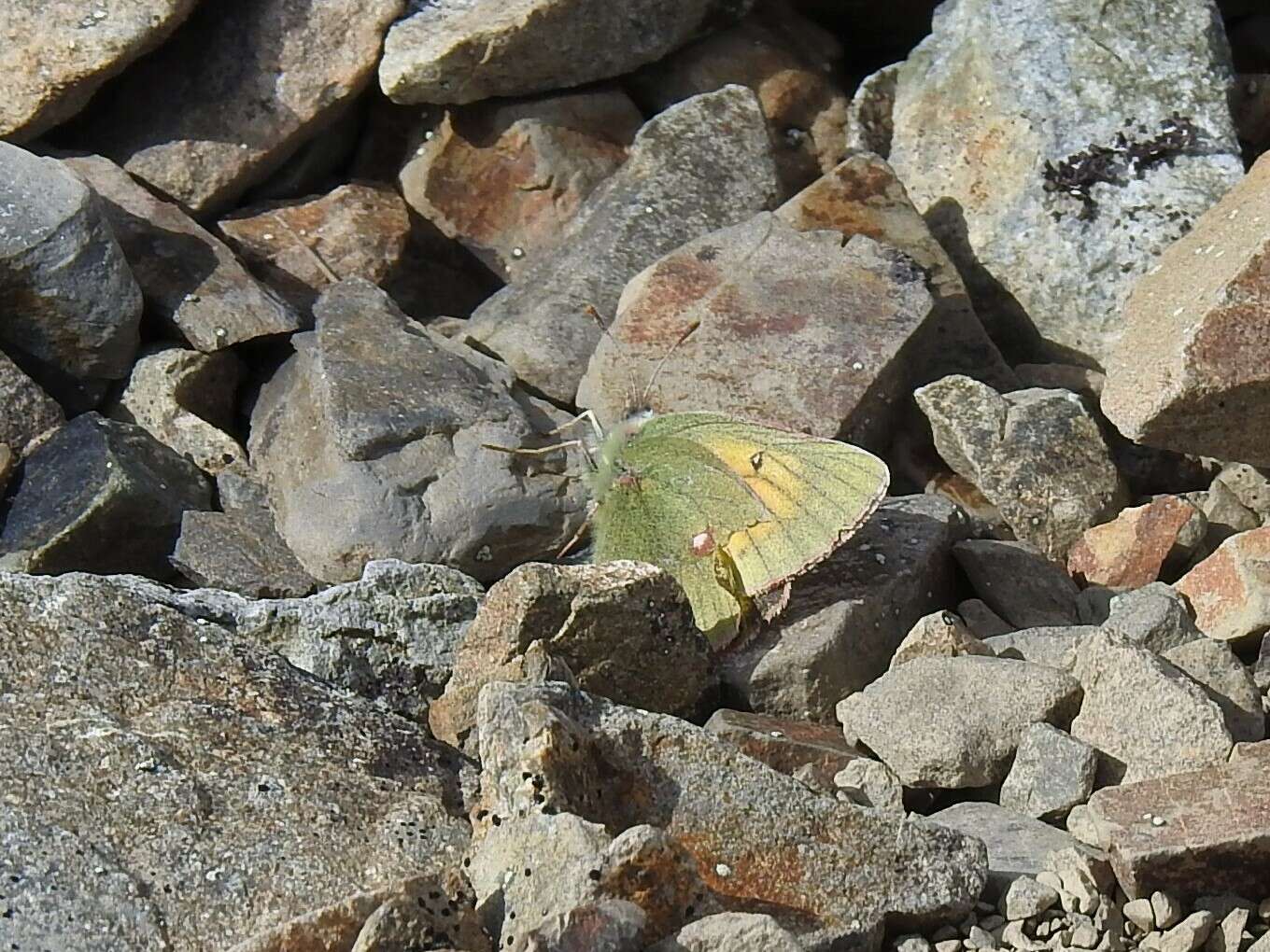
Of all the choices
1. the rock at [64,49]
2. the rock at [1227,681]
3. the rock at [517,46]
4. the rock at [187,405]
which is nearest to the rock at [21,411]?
the rock at [187,405]

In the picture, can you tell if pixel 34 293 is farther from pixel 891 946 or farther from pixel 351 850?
pixel 891 946

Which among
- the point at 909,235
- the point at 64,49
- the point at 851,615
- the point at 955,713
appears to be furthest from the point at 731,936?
the point at 64,49

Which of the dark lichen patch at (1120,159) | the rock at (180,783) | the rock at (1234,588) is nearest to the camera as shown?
the rock at (180,783)

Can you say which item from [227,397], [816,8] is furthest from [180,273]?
[816,8]

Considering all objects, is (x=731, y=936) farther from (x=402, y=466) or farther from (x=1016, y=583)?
(x=402, y=466)

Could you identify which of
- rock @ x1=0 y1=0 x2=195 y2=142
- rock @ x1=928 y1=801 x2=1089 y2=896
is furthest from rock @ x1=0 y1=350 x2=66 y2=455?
Answer: rock @ x1=928 y1=801 x2=1089 y2=896

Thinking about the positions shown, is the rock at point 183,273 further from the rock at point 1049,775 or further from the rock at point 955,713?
the rock at point 1049,775
